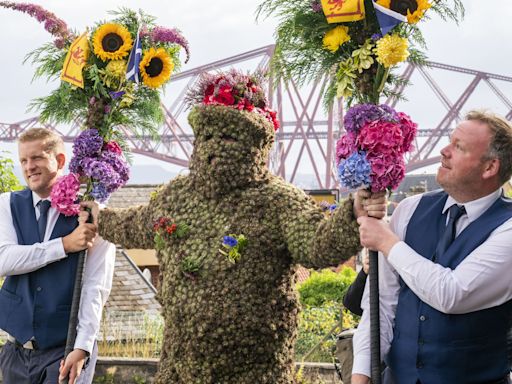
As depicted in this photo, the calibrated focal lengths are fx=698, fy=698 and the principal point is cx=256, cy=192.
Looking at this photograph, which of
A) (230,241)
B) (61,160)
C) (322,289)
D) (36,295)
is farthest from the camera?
(322,289)

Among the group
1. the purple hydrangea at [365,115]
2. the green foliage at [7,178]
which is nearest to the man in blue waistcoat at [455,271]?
the purple hydrangea at [365,115]

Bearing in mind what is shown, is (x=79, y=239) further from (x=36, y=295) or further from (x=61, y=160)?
(x=61, y=160)

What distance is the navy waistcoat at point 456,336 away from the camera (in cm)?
258

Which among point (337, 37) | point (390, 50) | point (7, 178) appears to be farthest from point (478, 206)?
point (7, 178)

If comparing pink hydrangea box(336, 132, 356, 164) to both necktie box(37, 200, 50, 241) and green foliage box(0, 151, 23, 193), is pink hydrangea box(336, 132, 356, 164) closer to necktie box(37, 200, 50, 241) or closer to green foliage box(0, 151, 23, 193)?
necktie box(37, 200, 50, 241)

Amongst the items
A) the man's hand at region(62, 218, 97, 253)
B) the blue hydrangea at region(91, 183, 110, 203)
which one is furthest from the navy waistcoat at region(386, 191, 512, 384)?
the blue hydrangea at region(91, 183, 110, 203)

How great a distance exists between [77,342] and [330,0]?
210 centimetres

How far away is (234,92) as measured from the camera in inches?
139

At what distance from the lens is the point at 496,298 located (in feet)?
8.52

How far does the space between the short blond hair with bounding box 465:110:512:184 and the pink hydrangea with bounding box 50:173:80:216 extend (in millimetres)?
2117

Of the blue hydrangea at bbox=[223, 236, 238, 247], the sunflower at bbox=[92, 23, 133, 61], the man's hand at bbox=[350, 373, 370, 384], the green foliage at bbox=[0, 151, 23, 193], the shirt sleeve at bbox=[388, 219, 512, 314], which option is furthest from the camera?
the green foliage at bbox=[0, 151, 23, 193]

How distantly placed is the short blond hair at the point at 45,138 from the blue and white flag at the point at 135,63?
1.75 feet

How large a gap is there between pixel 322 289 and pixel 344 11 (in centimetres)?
786

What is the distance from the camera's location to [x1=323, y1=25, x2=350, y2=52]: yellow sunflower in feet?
10.1
